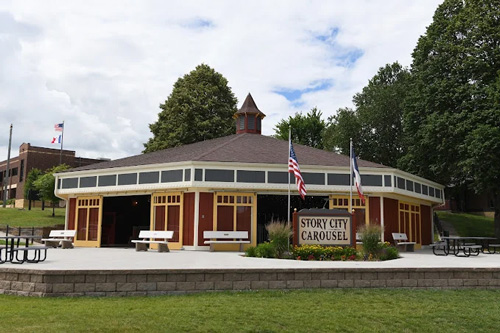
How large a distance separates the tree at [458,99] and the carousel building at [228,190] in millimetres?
3186

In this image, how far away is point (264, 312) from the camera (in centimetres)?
841

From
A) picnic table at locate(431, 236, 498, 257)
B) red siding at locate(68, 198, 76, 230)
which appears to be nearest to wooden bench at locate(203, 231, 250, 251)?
picnic table at locate(431, 236, 498, 257)

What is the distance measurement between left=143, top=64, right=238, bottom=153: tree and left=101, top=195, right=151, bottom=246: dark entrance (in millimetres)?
12191

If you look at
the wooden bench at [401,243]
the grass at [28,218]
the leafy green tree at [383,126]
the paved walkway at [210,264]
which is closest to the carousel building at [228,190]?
the wooden bench at [401,243]

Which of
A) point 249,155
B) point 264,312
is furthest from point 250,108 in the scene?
point 264,312

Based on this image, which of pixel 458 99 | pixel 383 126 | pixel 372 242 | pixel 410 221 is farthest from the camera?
pixel 383 126

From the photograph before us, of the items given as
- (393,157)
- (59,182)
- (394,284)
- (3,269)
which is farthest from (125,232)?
(393,157)

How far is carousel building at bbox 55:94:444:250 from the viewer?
20.3 m

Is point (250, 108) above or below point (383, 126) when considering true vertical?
below

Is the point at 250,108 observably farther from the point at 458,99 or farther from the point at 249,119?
the point at 458,99

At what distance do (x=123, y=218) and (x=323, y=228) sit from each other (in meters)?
14.9

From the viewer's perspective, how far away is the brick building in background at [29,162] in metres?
56.2

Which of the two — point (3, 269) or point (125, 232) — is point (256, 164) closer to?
point (125, 232)

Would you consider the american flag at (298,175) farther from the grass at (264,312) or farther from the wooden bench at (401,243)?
the wooden bench at (401,243)
